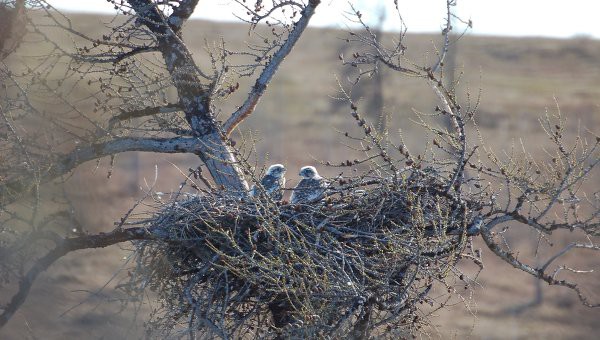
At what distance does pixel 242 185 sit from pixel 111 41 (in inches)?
54.4

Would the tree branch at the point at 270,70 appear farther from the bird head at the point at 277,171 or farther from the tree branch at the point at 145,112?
the bird head at the point at 277,171

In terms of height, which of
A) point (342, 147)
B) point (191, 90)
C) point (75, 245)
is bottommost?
point (342, 147)

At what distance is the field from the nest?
0.37 meters

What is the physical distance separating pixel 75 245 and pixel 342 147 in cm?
2334

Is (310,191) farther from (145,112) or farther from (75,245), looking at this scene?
(75,245)

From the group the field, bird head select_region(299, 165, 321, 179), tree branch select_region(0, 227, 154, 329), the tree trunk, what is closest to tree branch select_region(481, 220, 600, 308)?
the field

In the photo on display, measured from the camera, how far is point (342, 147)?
1166 inches

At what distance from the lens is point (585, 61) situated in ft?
143

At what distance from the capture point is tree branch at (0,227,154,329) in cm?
609

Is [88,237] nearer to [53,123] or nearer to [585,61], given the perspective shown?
[53,123]

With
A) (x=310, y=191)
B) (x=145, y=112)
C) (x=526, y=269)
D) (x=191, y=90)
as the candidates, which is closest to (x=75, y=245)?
(x=145, y=112)

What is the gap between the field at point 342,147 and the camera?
14891 millimetres

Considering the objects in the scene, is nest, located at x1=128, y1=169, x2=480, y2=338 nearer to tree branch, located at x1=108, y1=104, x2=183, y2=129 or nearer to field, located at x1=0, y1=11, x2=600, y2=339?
field, located at x1=0, y1=11, x2=600, y2=339

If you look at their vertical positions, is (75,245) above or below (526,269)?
below
